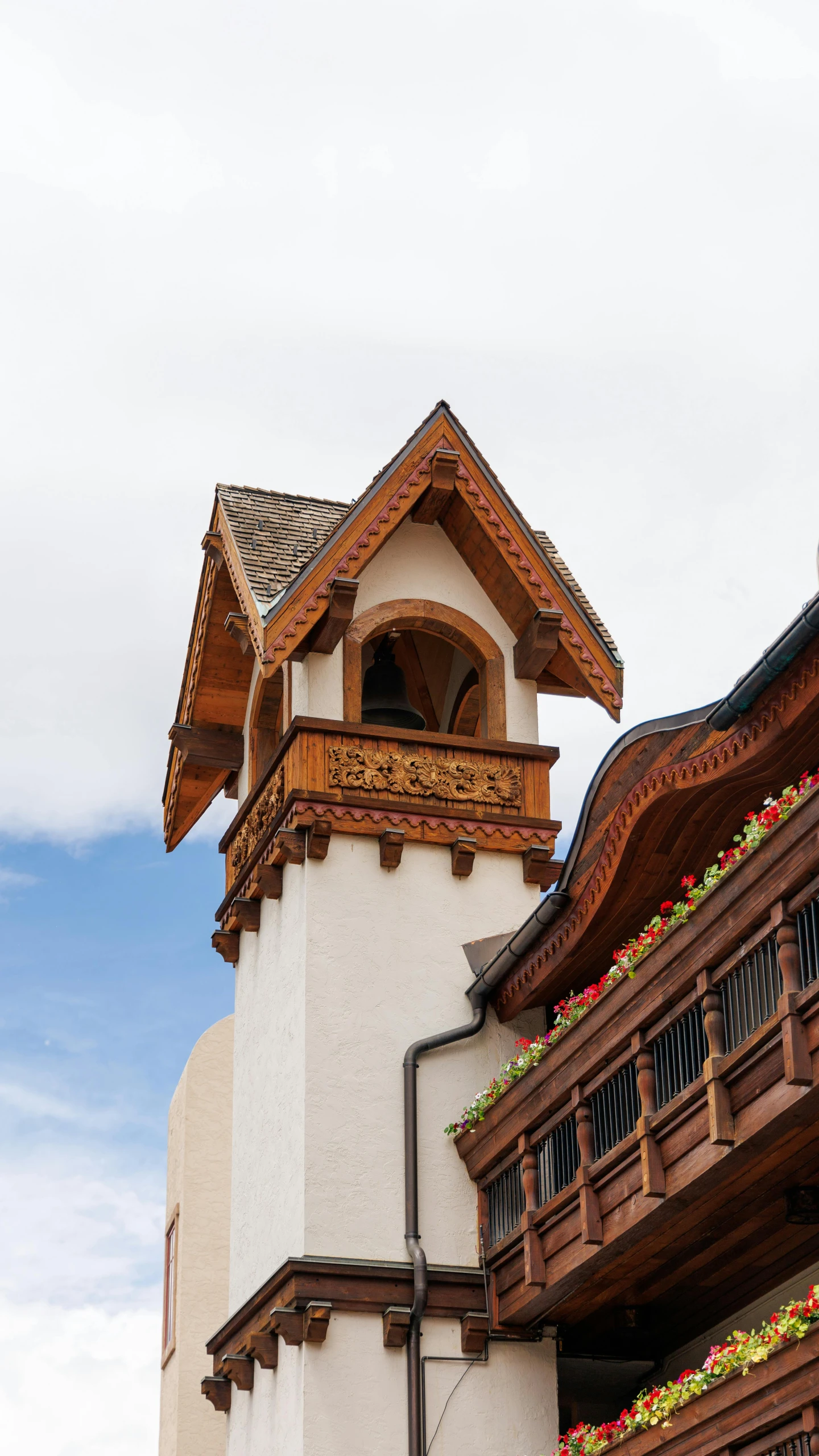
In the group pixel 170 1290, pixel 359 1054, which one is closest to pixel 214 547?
pixel 359 1054

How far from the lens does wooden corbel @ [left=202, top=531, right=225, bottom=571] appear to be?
22406 millimetres

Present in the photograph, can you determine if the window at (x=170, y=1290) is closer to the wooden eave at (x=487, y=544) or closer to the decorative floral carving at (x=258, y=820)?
the decorative floral carving at (x=258, y=820)

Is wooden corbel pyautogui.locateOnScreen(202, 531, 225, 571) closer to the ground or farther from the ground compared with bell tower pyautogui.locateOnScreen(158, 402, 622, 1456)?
farther from the ground

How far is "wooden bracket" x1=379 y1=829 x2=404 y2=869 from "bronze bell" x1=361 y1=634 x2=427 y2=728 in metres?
1.88

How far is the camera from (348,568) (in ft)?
66.0

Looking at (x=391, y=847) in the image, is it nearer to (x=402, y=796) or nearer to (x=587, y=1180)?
(x=402, y=796)

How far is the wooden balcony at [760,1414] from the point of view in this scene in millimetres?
11953

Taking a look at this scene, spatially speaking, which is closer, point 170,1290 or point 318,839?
point 318,839

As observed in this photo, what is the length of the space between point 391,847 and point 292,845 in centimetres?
95

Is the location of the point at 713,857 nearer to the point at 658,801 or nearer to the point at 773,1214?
the point at 658,801

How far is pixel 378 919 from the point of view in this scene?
19266mm

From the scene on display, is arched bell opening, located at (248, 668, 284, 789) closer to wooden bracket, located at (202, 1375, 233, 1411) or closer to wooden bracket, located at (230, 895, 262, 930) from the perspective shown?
wooden bracket, located at (230, 895, 262, 930)

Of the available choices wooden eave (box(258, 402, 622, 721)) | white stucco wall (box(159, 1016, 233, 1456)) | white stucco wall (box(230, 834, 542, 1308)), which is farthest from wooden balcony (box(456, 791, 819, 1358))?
white stucco wall (box(159, 1016, 233, 1456))

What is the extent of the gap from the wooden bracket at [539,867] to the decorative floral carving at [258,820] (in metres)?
2.49
